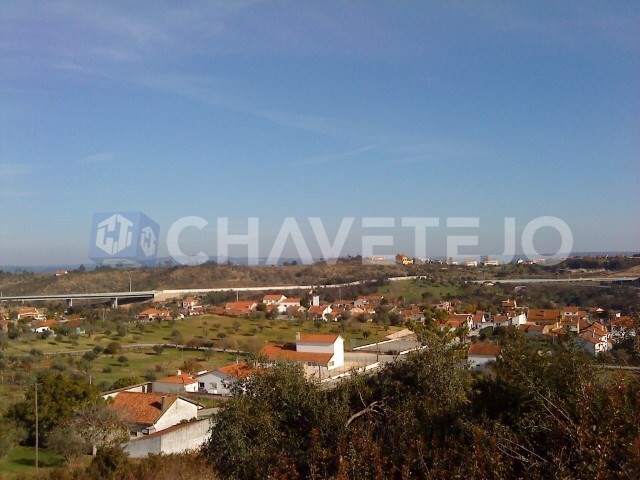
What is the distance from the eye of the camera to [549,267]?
83062 mm

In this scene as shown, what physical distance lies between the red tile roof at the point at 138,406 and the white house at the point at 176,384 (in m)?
3.80

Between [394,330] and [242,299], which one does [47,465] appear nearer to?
[394,330]

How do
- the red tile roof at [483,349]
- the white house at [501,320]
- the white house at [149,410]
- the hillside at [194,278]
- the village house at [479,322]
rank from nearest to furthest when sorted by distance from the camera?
the white house at [149,410] < the red tile roof at [483,349] < the white house at [501,320] < the village house at [479,322] < the hillside at [194,278]

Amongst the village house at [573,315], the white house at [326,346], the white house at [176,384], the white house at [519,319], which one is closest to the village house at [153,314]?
the white house at [326,346]

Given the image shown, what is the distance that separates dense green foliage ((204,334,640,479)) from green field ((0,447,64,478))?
9.45 meters

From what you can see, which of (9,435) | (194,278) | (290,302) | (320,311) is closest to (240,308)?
(290,302)

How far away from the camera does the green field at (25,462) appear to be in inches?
592

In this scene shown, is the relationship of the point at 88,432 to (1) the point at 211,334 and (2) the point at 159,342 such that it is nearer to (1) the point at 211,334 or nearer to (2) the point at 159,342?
(2) the point at 159,342

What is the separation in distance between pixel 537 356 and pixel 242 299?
58775 millimetres

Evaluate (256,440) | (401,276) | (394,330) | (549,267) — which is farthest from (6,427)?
(549,267)

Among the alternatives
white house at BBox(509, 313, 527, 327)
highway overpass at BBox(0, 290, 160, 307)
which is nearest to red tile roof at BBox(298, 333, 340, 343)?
white house at BBox(509, 313, 527, 327)

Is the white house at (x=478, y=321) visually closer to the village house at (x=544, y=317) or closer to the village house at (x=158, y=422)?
the village house at (x=544, y=317)

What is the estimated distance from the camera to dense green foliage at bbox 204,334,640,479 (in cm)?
454

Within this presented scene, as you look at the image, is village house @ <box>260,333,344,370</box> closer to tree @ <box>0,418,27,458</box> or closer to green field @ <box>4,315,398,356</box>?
green field @ <box>4,315,398,356</box>
